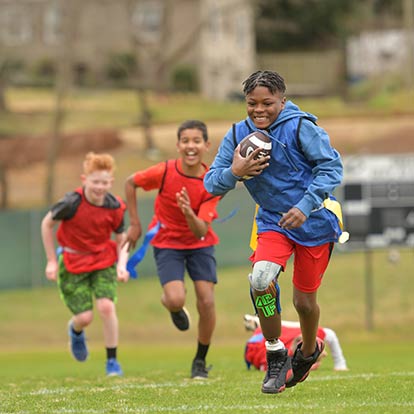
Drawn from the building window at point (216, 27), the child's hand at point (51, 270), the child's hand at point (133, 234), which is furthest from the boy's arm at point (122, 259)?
the building window at point (216, 27)

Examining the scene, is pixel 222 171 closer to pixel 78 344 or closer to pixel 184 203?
pixel 184 203

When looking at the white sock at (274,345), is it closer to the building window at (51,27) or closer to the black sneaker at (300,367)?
the black sneaker at (300,367)

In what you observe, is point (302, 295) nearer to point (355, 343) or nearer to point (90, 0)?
point (355, 343)

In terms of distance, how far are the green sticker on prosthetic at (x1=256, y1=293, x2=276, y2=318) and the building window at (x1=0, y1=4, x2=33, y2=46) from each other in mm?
32318

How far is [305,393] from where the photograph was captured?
8453 millimetres

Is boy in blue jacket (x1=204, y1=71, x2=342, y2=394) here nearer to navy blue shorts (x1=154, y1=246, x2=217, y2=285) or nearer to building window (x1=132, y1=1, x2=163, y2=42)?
navy blue shorts (x1=154, y1=246, x2=217, y2=285)

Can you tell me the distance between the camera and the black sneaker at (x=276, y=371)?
787 cm

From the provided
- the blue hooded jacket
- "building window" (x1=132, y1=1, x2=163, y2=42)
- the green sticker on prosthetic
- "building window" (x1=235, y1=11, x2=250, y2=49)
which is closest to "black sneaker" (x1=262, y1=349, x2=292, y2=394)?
the green sticker on prosthetic

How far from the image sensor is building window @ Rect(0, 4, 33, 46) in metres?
40.2

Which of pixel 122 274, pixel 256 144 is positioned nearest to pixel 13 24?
pixel 122 274

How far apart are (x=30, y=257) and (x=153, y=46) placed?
2522 cm

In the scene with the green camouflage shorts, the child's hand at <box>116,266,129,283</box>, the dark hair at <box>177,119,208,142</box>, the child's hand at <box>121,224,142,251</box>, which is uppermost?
the dark hair at <box>177,119,208,142</box>

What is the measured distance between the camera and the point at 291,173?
7.83 meters

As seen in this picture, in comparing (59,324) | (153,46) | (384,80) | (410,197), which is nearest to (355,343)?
(410,197)
